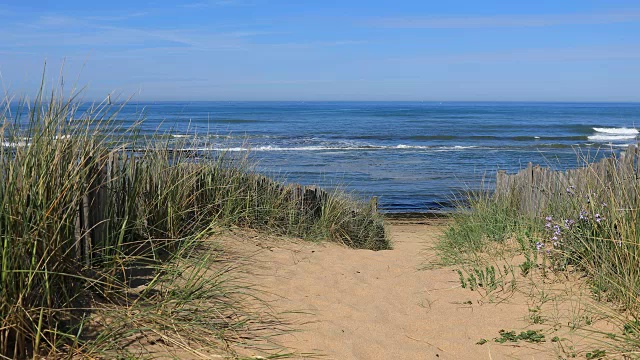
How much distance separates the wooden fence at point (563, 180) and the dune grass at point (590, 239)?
0.08 ft

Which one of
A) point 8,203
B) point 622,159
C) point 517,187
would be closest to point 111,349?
point 8,203

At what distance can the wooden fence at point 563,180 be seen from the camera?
5.55 m

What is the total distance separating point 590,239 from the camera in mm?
5297

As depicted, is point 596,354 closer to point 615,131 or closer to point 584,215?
point 584,215

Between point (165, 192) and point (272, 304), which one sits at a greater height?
point (165, 192)

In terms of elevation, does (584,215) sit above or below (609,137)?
above

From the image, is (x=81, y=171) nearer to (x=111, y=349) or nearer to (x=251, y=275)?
(x=111, y=349)

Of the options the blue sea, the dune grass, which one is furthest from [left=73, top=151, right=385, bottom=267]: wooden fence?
the dune grass

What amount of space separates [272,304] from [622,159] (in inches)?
129

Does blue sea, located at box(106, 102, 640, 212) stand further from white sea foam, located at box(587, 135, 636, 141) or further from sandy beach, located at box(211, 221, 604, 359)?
sandy beach, located at box(211, 221, 604, 359)

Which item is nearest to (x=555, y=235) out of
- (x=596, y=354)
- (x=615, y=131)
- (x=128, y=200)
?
(x=596, y=354)

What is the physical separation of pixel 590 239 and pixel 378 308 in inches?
71.9

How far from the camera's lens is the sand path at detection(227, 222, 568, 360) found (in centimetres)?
436

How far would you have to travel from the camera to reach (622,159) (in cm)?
562
